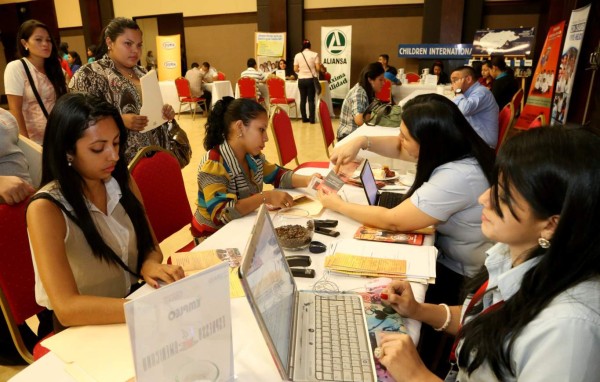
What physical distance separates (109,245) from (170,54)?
9626 mm

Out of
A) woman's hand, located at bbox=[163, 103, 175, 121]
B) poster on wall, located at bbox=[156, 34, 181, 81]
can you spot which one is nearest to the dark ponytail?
woman's hand, located at bbox=[163, 103, 175, 121]

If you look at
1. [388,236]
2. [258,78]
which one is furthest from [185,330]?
[258,78]

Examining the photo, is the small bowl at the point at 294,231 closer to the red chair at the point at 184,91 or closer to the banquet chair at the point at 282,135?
the banquet chair at the point at 282,135

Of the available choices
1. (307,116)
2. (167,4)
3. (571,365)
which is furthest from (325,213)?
(167,4)

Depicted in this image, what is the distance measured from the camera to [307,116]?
8.16m

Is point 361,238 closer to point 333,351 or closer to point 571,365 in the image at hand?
point 333,351

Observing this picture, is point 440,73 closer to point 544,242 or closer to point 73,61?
point 73,61

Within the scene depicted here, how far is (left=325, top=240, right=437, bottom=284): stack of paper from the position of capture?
1.36m

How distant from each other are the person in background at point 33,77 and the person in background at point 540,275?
8.99 feet

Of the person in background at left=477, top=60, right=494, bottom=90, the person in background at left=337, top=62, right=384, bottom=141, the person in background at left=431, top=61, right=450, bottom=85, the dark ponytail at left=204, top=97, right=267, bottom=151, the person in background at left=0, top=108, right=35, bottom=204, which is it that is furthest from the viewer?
the person in background at left=431, top=61, right=450, bottom=85

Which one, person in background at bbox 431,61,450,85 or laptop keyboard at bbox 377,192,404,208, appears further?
person in background at bbox 431,61,450,85

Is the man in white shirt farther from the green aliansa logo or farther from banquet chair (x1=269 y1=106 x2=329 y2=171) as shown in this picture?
banquet chair (x1=269 y1=106 x2=329 y2=171)

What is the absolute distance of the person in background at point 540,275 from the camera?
2.39ft

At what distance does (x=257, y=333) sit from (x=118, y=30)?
6.66 ft
